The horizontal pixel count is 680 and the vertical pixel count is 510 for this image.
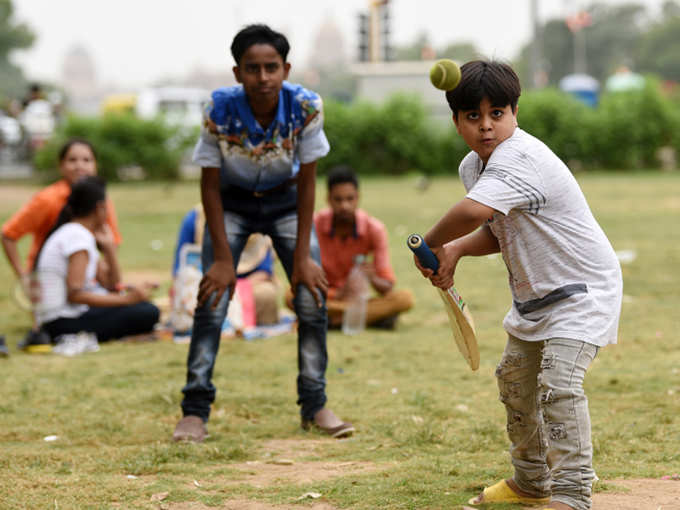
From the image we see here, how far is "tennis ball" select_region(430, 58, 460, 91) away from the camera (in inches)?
120

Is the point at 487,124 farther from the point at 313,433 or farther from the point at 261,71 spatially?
the point at 313,433

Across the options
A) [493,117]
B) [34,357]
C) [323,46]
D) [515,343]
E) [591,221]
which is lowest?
[34,357]

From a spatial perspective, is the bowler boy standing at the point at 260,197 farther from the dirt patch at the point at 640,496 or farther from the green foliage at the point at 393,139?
the green foliage at the point at 393,139

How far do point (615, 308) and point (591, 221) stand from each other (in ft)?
0.97

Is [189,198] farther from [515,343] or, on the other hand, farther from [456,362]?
[515,343]

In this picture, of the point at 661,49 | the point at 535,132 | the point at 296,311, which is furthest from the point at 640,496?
the point at 661,49

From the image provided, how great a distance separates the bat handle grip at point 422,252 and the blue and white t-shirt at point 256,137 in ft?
4.26

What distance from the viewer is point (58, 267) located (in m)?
6.68

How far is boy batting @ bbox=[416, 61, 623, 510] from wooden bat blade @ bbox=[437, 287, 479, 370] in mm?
141

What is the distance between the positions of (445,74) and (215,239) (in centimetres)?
170

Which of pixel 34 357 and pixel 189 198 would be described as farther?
pixel 189 198

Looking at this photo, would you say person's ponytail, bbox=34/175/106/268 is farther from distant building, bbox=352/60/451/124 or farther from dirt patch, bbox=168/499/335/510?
distant building, bbox=352/60/451/124

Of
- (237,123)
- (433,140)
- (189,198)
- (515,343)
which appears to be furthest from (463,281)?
(433,140)

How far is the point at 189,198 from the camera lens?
770 inches
